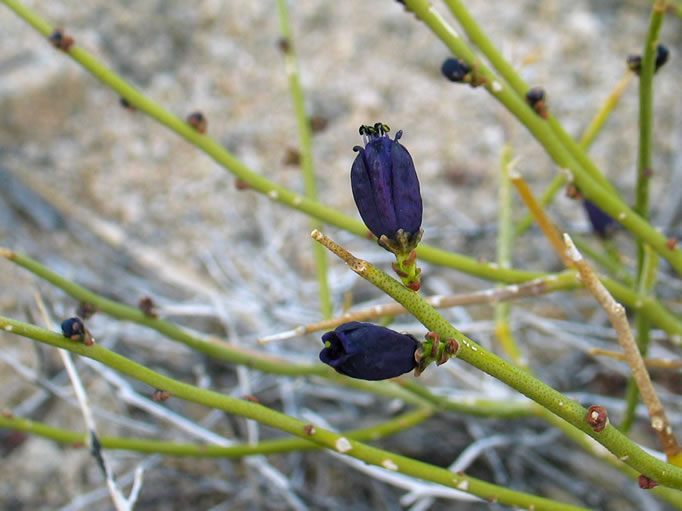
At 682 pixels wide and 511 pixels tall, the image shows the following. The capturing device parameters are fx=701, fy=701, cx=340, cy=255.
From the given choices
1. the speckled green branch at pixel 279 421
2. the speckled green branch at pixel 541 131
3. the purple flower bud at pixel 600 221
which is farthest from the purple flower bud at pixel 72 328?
the purple flower bud at pixel 600 221

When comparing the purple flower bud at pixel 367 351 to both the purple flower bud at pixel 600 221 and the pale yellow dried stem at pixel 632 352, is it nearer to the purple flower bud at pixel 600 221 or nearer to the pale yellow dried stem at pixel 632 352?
the pale yellow dried stem at pixel 632 352

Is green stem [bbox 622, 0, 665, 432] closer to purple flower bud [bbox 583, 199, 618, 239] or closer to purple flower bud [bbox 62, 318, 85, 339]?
purple flower bud [bbox 583, 199, 618, 239]

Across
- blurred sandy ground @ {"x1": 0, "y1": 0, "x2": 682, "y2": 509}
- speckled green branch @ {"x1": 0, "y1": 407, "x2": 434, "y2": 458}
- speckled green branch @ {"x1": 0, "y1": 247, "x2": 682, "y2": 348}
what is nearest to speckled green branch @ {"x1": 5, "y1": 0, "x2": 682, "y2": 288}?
speckled green branch @ {"x1": 0, "y1": 247, "x2": 682, "y2": 348}

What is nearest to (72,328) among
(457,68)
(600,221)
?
(457,68)

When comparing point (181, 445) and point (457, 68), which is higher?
point (457, 68)

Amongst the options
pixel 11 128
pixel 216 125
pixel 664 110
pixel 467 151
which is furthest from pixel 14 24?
pixel 664 110

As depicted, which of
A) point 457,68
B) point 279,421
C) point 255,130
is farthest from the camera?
point 255,130

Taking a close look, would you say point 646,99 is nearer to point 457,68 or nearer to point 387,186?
point 457,68

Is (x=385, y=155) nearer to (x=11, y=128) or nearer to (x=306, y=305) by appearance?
(x=306, y=305)
